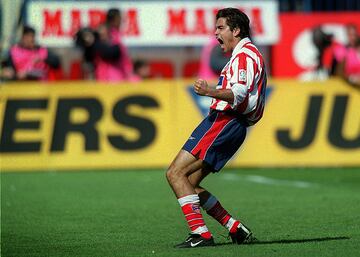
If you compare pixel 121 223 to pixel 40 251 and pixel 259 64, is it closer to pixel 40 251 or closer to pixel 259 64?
pixel 40 251

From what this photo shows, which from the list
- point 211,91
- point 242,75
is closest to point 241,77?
point 242,75

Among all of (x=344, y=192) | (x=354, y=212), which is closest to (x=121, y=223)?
(x=354, y=212)

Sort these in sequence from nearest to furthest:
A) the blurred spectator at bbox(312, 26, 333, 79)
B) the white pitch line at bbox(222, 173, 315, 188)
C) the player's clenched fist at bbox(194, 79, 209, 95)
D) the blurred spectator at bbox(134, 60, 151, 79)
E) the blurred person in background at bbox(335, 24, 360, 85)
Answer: the player's clenched fist at bbox(194, 79, 209, 95), the white pitch line at bbox(222, 173, 315, 188), the blurred person in background at bbox(335, 24, 360, 85), the blurred spectator at bbox(134, 60, 151, 79), the blurred spectator at bbox(312, 26, 333, 79)

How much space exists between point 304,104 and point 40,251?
10.2m

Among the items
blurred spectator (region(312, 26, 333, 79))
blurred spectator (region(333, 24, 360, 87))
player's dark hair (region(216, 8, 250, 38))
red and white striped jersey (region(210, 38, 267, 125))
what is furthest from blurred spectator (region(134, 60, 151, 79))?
red and white striped jersey (region(210, 38, 267, 125))

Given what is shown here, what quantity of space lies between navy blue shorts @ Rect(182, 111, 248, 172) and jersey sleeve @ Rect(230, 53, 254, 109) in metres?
0.24

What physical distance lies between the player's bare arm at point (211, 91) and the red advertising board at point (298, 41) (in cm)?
1544

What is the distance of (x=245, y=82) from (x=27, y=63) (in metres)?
11.3

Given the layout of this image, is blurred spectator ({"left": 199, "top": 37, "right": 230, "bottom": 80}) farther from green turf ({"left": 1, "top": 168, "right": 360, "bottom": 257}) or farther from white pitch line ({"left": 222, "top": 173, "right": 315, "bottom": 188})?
white pitch line ({"left": 222, "top": 173, "right": 315, "bottom": 188})

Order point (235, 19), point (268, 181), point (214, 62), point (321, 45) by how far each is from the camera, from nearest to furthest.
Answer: point (235, 19) → point (268, 181) → point (214, 62) → point (321, 45)

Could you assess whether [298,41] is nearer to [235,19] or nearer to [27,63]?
[27,63]

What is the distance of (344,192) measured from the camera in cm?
1472

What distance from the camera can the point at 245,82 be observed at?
9.08 meters

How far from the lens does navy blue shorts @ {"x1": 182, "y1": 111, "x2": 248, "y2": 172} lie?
30.3 feet
